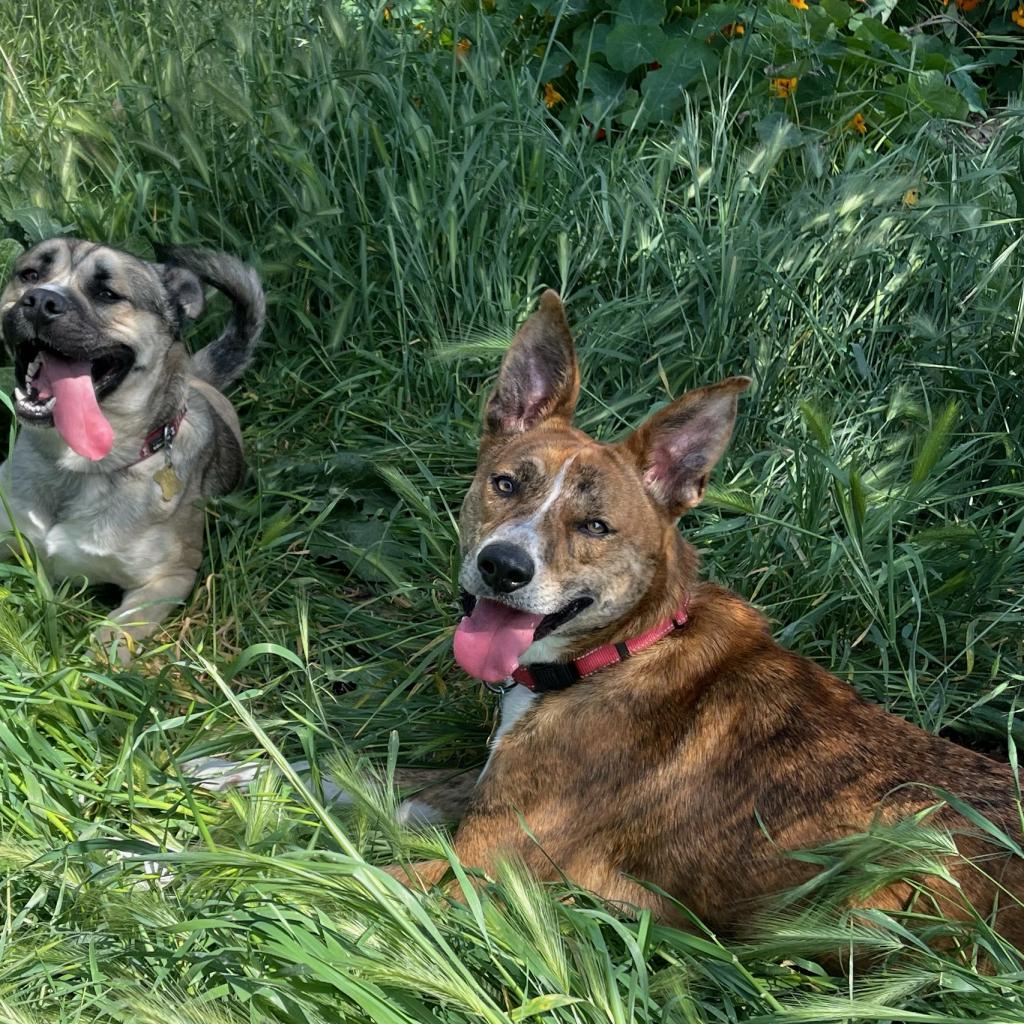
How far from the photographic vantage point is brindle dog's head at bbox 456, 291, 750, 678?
346cm

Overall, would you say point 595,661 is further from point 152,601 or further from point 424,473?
point 152,601

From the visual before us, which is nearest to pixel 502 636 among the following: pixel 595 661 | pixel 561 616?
pixel 561 616

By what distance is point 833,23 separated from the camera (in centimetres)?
612

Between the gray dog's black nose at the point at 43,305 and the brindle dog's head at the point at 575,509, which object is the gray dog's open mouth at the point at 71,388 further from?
the brindle dog's head at the point at 575,509

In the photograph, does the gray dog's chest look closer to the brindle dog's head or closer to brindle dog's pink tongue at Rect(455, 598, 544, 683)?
the brindle dog's head

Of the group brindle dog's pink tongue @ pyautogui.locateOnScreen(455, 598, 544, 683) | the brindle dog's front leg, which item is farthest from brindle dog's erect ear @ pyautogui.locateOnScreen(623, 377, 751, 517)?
the brindle dog's front leg

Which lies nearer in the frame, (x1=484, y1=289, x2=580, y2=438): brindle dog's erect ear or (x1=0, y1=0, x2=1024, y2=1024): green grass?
(x1=0, y1=0, x2=1024, y2=1024): green grass

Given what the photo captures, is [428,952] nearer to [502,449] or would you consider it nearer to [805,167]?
[502,449]

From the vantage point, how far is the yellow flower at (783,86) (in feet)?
20.2

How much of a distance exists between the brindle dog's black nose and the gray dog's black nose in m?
2.15

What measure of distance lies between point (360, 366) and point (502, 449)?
1.89 meters

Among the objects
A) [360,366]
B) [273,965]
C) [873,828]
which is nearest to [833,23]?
[360,366]

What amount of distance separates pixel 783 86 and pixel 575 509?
3497 mm

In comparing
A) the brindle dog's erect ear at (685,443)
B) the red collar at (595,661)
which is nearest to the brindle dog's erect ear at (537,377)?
the brindle dog's erect ear at (685,443)
